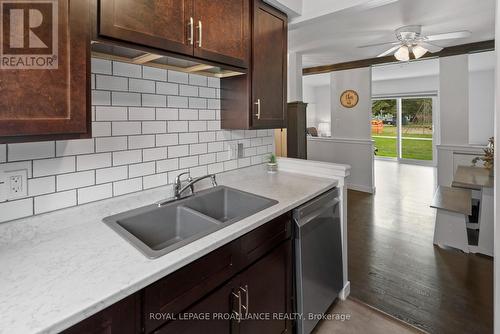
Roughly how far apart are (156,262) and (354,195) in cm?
470

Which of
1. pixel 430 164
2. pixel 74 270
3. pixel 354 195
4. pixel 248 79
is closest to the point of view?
pixel 74 270

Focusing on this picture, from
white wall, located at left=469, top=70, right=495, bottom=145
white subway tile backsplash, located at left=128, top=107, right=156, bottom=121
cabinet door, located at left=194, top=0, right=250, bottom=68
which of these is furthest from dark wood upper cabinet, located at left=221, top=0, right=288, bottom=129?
white wall, located at left=469, top=70, right=495, bottom=145

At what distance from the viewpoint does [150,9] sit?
3.92ft

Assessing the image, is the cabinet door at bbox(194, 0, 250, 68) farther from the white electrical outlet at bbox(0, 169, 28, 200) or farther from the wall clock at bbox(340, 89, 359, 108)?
the wall clock at bbox(340, 89, 359, 108)

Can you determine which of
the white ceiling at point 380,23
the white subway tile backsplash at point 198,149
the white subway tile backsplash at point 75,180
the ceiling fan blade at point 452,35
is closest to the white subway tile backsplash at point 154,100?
the white subway tile backsplash at point 198,149

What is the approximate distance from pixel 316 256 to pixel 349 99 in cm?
452

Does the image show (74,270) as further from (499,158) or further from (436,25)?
(436,25)

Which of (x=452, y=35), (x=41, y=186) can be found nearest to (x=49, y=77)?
(x=41, y=186)

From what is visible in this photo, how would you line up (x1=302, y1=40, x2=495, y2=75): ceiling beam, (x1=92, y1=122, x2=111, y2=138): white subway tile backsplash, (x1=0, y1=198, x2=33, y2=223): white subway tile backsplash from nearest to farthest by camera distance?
(x1=0, y1=198, x2=33, y2=223): white subway tile backsplash → (x1=92, y1=122, x2=111, y2=138): white subway tile backsplash → (x1=302, y1=40, x2=495, y2=75): ceiling beam

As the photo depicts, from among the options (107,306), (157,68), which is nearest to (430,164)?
(157,68)

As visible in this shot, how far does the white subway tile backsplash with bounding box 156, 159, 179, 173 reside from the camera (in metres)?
1.62

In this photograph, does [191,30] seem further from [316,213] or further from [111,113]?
[316,213]

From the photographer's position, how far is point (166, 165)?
1.66m

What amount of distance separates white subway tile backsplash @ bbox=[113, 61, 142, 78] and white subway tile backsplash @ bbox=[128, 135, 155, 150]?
0.33m
